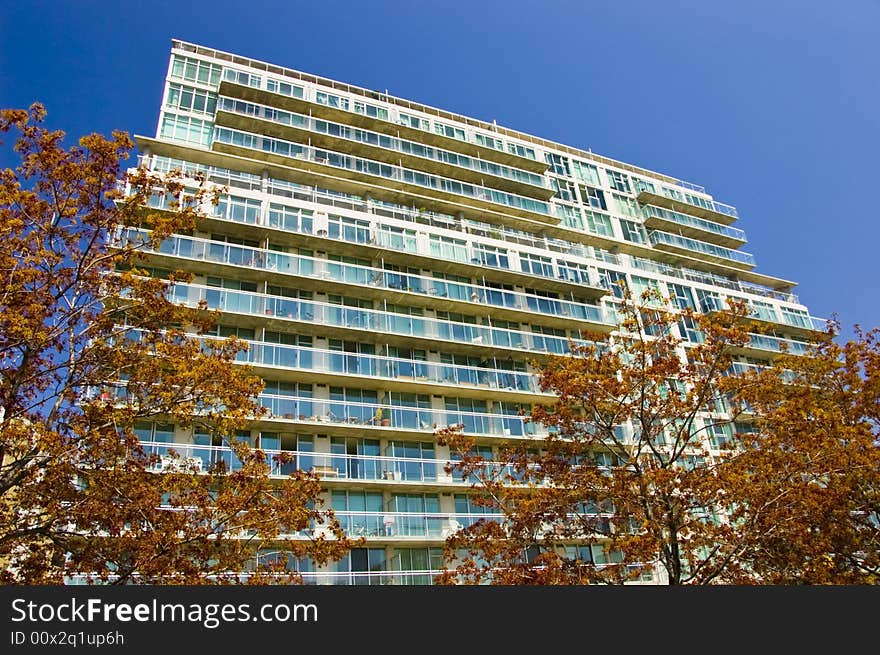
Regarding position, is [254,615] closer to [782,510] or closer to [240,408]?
[240,408]

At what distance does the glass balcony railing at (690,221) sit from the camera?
177ft

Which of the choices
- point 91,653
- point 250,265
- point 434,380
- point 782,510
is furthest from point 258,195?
point 91,653

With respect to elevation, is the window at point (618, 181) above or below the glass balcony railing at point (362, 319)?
above

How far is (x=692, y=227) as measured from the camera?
5497 centimetres

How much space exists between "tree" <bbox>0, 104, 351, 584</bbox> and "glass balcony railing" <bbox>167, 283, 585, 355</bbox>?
38.4ft

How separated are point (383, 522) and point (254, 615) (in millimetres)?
22089

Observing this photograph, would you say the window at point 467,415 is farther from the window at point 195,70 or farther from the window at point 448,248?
the window at point 195,70

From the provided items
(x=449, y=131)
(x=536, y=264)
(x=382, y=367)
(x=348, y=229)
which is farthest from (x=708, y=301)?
(x=348, y=229)

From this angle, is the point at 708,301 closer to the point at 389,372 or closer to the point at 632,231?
the point at 632,231

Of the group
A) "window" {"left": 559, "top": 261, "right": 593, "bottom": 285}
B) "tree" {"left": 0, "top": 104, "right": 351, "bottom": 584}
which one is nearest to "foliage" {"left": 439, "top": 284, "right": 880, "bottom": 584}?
"tree" {"left": 0, "top": 104, "right": 351, "bottom": 584}

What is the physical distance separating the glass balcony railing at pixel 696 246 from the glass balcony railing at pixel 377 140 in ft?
34.4

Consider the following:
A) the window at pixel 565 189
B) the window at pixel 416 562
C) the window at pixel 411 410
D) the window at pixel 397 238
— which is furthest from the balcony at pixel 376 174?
the window at pixel 416 562

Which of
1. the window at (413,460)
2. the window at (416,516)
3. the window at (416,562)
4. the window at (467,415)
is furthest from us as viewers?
the window at (467,415)

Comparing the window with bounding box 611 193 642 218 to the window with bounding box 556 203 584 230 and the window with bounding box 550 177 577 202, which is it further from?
the window with bounding box 556 203 584 230
